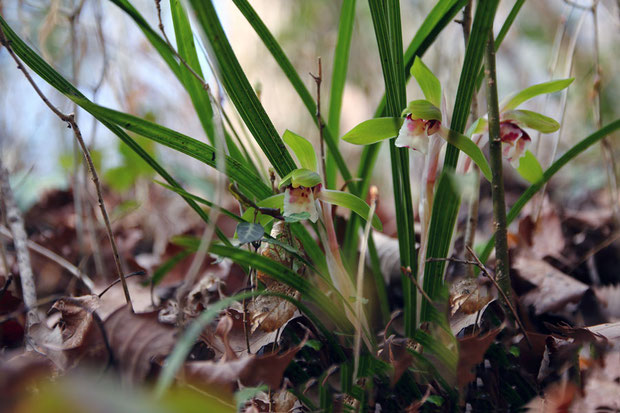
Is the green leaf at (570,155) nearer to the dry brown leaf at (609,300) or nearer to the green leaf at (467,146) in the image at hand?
the green leaf at (467,146)

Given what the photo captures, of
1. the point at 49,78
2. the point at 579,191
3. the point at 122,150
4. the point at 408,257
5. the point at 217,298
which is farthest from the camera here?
the point at 579,191

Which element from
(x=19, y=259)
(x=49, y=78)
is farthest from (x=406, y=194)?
(x=19, y=259)

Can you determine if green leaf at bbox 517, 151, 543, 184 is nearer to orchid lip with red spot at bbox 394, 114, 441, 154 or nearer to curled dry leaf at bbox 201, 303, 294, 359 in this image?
orchid lip with red spot at bbox 394, 114, 441, 154

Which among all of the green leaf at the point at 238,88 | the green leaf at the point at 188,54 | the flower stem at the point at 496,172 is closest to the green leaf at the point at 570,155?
the flower stem at the point at 496,172

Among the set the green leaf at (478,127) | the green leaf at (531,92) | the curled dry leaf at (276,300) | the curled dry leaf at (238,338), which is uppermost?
the green leaf at (531,92)

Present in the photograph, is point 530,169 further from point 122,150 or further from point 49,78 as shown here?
point 122,150

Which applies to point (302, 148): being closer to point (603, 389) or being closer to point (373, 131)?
point (373, 131)

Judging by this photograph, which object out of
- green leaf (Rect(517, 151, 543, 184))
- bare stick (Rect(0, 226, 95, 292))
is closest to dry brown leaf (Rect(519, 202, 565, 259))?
green leaf (Rect(517, 151, 543, 184))

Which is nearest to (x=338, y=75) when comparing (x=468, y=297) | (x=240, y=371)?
(x=468, y=297)
